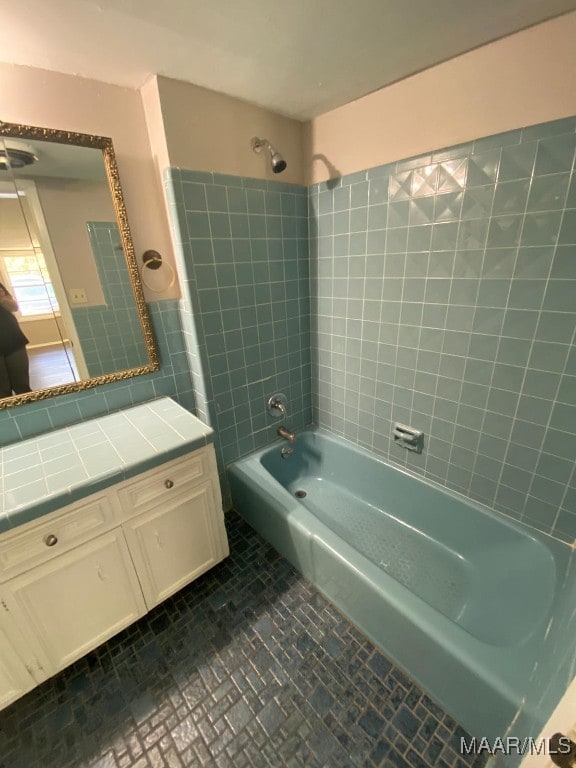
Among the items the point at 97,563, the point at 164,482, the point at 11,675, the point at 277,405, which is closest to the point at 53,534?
the point at 97,563

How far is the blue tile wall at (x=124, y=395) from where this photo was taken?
1.25m

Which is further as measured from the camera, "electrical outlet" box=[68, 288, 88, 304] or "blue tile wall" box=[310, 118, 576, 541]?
"electrical outlet" box=[68, 288, 88, 304]

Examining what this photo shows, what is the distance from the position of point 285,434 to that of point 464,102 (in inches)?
68.7

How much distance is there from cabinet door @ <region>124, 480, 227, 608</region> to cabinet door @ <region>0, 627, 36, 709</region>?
1.30 ft

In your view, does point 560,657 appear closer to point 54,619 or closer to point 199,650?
point 199,650

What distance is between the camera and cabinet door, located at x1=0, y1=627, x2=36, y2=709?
100 centimetres

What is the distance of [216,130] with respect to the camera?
1371 millimetres

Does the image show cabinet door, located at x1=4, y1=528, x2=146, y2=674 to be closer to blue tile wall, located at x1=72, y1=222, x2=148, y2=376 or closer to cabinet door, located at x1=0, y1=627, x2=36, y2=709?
cabinet door, located at x1=0, y1=627, x2=36, y2=709

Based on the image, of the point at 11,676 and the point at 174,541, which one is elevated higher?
the point at 174,541

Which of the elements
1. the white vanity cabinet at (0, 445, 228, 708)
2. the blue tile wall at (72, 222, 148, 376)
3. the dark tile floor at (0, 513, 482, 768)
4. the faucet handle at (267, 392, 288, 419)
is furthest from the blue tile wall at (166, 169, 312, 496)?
the dark tile floor at (0, 513, 482, 768)

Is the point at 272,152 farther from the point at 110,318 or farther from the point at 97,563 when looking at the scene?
the point at 97,563

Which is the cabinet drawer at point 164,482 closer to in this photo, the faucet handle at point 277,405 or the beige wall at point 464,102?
the faucet handle at point 277,405

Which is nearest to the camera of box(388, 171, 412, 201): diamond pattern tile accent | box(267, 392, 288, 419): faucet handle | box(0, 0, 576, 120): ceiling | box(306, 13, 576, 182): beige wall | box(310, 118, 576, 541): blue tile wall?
box(0, 0, 576, 120): ceiling

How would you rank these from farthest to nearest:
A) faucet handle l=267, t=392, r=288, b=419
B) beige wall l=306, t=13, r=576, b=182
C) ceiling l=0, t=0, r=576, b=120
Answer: faucet handle l=267, t=392, r=288, b=419, beige wall l=306, t=13, r=576, b=182, ceiling l=0, t=0, r=576, b=120
